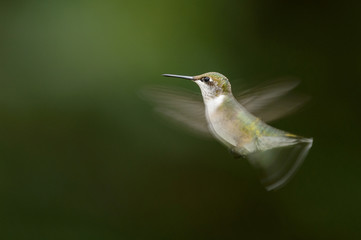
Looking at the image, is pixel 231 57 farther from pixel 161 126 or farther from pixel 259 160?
pixel 259 160

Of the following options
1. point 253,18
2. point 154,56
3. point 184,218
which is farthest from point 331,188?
point 154,56

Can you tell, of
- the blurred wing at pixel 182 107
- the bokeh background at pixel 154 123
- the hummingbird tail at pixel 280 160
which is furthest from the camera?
the bokeh background at pixel 154 123

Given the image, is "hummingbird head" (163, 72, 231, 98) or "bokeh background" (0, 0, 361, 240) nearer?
"hummingbird head" (163, 72, 231, 98)

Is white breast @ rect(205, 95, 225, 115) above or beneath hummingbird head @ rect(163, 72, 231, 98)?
beneath

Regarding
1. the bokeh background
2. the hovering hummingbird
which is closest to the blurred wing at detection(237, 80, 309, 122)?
the hovering hummingbird

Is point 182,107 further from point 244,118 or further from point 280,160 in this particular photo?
point 280,160

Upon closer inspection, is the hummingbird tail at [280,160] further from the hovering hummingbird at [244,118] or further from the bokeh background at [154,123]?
the bokeh background at [154,123]

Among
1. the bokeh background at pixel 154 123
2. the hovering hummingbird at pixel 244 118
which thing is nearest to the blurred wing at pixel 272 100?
the hovering hummingbird at pixel 244 118

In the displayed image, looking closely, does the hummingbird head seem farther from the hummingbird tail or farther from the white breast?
the hummingbird tail

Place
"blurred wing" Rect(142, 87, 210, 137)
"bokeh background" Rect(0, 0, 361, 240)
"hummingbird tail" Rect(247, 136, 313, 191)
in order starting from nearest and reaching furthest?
1. "hummingbird tail" Rect(247, 136, 313, 191)
2. "blurred wing" Rect(142, 87, 210, 137)
3. "bokeh background" Rect(0, 0, 361, 240)
